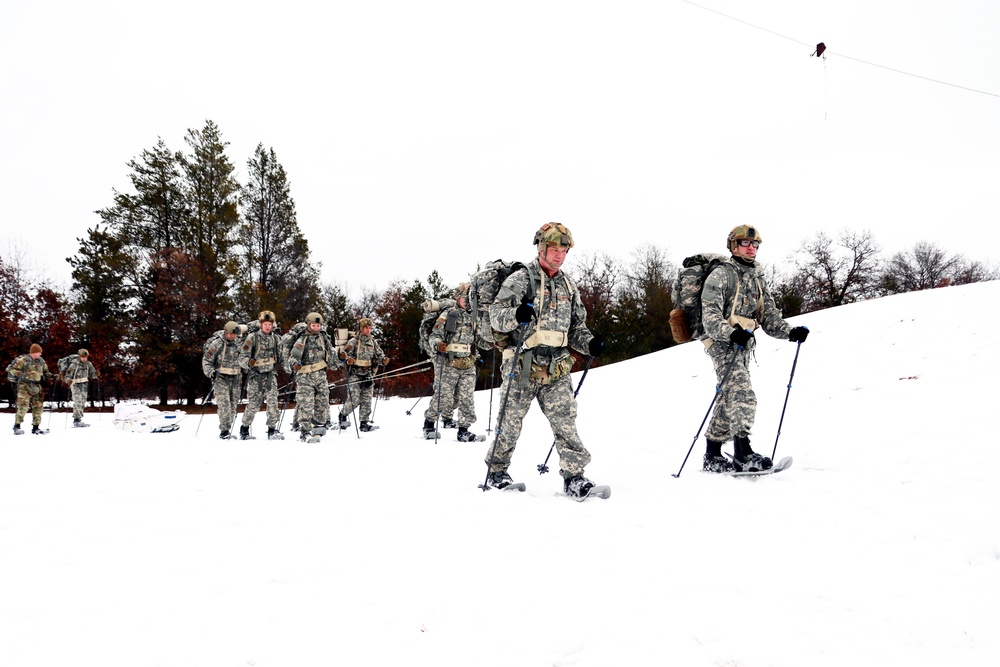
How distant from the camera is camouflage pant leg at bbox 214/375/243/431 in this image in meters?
12.4

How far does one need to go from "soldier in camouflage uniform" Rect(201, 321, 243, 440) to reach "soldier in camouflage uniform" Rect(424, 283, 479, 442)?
191 inches

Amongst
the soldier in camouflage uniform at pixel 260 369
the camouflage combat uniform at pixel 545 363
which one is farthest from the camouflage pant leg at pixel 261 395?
the camouflage combat uniform at pixel 545 363

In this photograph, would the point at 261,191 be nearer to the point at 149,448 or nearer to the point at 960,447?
the point at 149,448

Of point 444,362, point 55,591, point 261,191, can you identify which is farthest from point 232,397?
point 261,191

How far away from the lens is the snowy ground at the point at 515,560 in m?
2.76

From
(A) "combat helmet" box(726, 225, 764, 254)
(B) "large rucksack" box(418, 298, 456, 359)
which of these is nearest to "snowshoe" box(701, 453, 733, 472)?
(A) "combat helmet" box(726, 225, 764, 254)

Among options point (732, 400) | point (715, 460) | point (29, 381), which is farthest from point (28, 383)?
point (732, 400)

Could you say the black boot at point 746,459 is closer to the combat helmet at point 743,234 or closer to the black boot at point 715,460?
the black boot at point 715,460

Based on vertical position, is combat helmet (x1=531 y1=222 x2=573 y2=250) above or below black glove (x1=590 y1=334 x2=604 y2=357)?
above

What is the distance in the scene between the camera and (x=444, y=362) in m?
11.2

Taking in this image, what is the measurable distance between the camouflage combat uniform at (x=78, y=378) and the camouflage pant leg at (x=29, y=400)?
154 cm

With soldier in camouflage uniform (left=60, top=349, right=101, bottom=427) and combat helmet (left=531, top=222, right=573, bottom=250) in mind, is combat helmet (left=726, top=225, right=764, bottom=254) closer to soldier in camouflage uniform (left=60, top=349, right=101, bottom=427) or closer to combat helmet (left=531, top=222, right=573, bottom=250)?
combat helmet (left=531, top=222, right=573, bottom=250)

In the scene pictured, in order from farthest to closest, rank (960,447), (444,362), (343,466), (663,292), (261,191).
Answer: (663,292)
(261,191)
(444,362)
(343,466)
(960,447)

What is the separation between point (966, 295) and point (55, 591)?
20120mm
